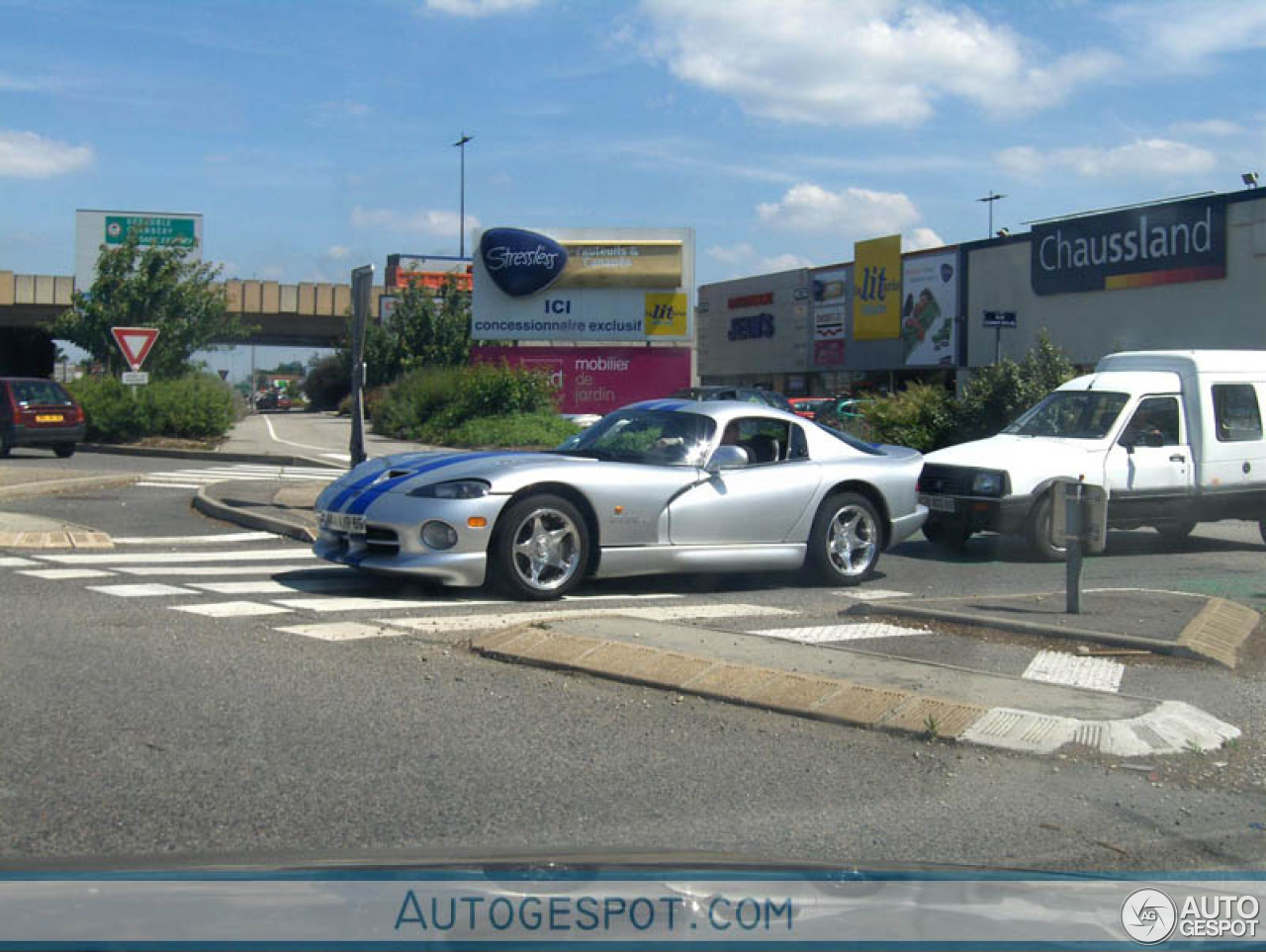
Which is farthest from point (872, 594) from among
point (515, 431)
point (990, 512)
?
point (515, 431)

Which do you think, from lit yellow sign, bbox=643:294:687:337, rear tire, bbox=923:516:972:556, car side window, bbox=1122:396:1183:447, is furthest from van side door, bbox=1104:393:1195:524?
lit yellow sign, bbox=643:294:687:337

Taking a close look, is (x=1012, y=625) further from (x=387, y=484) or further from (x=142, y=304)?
(x=142, y=304)

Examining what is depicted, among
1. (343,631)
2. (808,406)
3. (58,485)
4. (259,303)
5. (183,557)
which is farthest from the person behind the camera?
(259,303)

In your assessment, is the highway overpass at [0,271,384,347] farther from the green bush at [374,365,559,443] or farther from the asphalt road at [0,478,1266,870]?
the asphalt road at [0,478,1266,870]

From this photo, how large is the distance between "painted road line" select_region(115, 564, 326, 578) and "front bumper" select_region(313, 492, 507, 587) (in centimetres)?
158

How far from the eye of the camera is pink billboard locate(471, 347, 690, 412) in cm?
3947

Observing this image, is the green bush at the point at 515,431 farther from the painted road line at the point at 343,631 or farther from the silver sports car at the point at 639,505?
the painted road line at the point at 343,631

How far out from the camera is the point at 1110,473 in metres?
12.0

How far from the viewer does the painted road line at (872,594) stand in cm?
956

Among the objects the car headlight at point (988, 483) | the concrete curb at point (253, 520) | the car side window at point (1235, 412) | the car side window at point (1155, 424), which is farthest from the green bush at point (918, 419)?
the concrete curb at point (253, 520)

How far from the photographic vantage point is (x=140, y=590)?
8961 millimetres

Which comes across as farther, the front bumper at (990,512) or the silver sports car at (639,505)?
the front bumper at (990,512)

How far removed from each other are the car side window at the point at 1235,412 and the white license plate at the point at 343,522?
331 inches

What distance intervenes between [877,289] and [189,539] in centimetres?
3621
